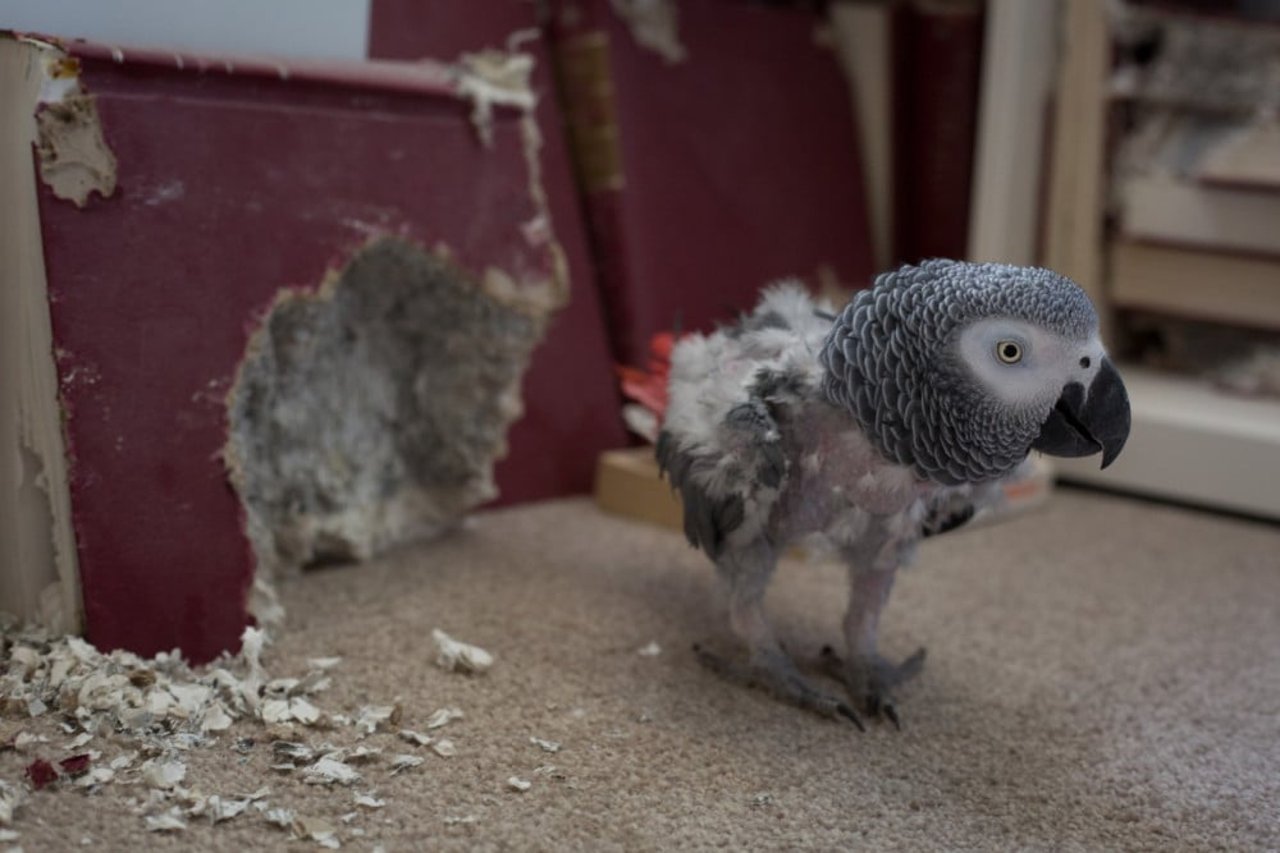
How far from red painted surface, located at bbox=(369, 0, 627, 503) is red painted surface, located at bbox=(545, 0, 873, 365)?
5cm

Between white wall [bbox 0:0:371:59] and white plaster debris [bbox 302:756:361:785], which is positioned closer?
white plaster debris [bbox 302:756:361:785]

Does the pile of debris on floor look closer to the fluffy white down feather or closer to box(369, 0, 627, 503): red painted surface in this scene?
the fluffy white down feather

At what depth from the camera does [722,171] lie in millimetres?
1780

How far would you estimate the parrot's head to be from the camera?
92 cm

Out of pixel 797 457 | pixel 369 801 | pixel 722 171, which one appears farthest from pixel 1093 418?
pixel 722 171

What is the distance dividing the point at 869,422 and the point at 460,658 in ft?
1.37

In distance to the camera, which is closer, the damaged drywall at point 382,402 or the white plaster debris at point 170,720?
the white plaster debris at point 170,720

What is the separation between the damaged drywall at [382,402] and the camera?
1.26 m

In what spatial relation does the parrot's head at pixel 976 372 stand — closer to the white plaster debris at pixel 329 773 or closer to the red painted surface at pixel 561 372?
the white plaster debris at pixel 329 773

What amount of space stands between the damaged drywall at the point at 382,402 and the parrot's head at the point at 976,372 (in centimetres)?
Result: 52

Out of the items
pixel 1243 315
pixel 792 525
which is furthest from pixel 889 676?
pixel 1243 315

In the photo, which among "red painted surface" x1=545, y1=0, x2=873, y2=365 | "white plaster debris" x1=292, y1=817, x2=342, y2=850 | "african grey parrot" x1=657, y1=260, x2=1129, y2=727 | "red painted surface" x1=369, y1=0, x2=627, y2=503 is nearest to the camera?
"white plaster debris" x1=292, y1=817, x2=342, y2=850

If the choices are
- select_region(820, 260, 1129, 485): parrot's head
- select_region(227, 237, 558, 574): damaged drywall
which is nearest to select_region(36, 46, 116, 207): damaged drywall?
select_region(227, 237, 558, 574): damaged drywall

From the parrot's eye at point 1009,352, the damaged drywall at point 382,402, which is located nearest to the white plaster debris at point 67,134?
the damaged drywall at point 382,402
